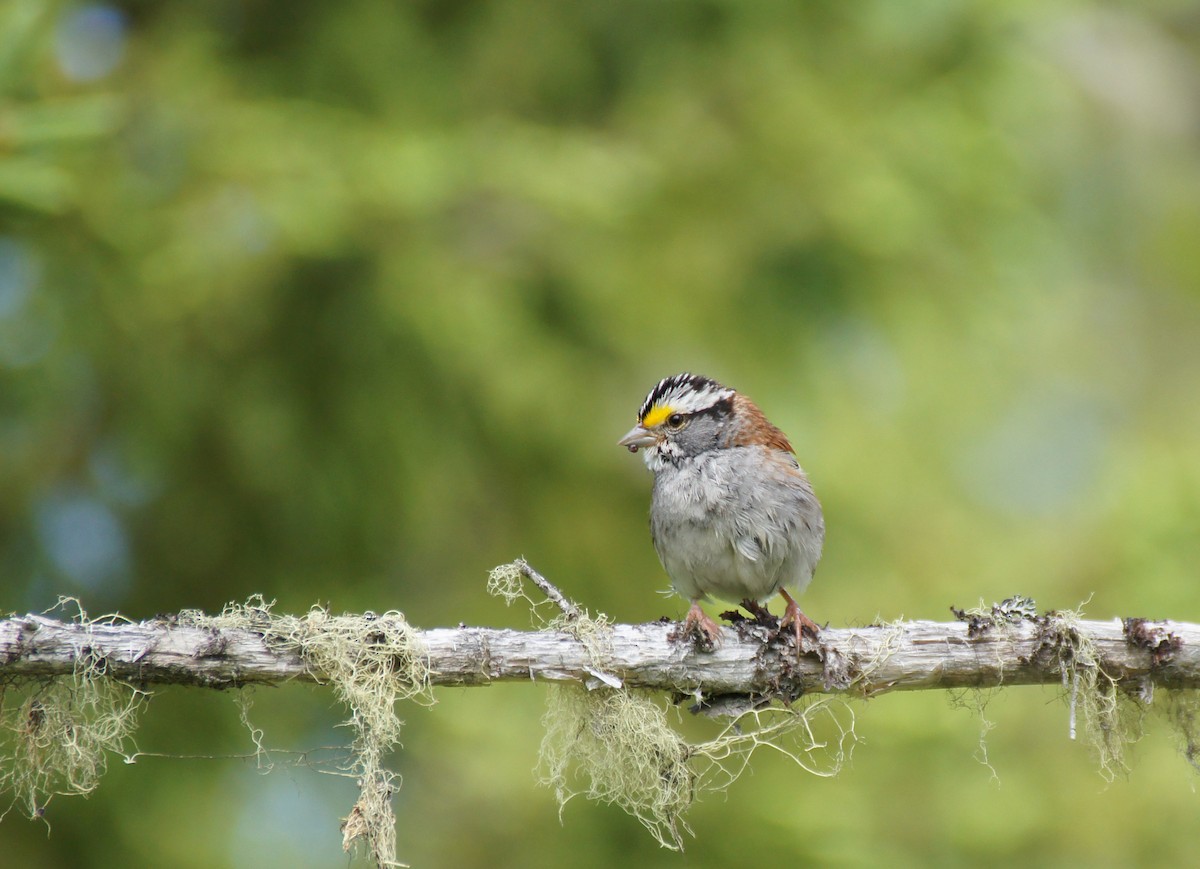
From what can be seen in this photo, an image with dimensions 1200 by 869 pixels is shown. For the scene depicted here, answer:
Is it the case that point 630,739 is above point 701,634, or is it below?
below

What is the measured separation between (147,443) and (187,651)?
7.65ft

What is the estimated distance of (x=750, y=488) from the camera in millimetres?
5066

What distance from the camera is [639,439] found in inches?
212

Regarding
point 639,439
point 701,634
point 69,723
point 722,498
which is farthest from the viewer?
point 639,439

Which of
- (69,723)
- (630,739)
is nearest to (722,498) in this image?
(630,739)

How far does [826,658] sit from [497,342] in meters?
2.36

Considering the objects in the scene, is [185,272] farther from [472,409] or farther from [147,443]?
[472,409]

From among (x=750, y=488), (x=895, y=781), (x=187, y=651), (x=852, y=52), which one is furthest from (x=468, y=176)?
(x=895, y=781)

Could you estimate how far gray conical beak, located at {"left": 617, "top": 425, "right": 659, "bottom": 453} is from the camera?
537 cm

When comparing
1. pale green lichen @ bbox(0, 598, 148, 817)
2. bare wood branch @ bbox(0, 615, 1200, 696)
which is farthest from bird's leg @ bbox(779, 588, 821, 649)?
pale green lichen @ bbox(0, 598, 148, 817)

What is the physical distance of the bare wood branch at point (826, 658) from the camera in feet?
11.9

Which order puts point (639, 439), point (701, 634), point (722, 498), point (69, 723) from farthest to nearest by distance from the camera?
point (639, 439), point (722, 498), point (701, 634), point (69, 723)

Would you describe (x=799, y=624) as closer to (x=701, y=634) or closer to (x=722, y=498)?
(x=701, y=634)

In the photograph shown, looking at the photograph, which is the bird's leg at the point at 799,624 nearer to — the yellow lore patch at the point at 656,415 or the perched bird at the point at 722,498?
the perched bird at the point at 722,498
